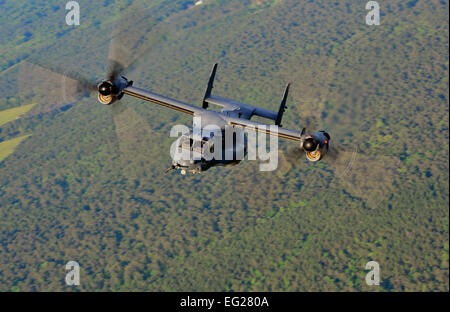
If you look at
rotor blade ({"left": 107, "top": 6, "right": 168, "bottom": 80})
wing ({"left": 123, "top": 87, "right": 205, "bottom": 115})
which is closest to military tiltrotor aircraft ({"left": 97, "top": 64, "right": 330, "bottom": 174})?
wing ({"left": 123, "top": 87, "right": 205, "bottom": 115})

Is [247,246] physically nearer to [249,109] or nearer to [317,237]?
[317,237]

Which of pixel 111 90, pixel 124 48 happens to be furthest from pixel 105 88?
pixel 124 48

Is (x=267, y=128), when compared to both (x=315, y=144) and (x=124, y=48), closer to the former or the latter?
(x=315, y=144)

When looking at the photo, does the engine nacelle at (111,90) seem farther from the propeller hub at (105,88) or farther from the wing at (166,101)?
the wing at (166,101)

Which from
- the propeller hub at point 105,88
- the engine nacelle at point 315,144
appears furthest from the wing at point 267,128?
the propeller hub at point 105,88

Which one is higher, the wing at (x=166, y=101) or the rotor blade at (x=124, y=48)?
the rotor blade at (x=124, y=48)

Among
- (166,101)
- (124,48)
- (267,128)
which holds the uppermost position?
(124,48)

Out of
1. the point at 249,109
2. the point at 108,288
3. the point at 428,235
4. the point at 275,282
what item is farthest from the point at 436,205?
the point at 249,109
